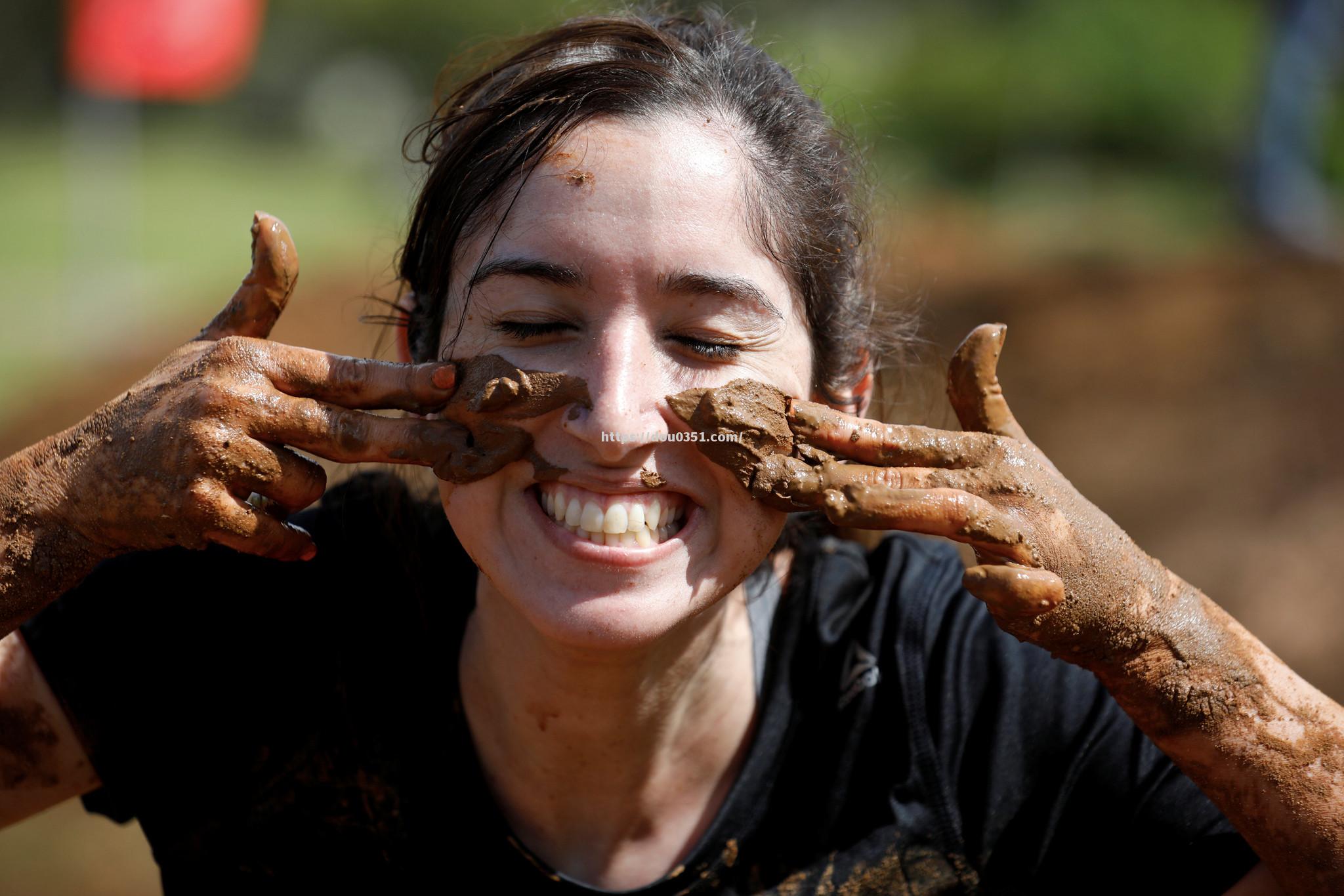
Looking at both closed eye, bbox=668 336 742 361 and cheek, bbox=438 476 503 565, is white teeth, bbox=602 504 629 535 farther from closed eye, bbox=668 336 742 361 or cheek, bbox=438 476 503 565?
closed eye, bbox=668 336 742 361

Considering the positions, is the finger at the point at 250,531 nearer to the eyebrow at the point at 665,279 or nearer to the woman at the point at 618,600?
the woman at the point at 618,600

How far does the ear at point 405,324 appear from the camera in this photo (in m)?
2.50

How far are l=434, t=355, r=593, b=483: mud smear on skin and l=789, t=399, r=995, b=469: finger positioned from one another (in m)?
0.42

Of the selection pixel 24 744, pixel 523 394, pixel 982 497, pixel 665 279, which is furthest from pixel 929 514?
pixel 24 744

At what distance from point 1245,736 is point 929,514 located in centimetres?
77

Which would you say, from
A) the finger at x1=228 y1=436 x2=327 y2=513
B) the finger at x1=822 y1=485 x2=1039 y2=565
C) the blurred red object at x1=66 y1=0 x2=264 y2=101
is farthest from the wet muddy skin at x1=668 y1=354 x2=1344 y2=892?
the blurred red object at x1=66 y1=0 x2=264 y2=101

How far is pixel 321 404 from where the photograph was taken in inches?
80.7

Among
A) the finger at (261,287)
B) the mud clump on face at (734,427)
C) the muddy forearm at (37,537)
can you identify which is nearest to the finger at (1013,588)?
the mud clump on face at (734,427)

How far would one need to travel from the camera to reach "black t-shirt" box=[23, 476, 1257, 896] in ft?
7.59

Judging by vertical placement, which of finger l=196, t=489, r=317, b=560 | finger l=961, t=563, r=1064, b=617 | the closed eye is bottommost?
finger l=961, t=563, r=1064, b=617

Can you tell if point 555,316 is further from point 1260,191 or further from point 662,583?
point 1260,191

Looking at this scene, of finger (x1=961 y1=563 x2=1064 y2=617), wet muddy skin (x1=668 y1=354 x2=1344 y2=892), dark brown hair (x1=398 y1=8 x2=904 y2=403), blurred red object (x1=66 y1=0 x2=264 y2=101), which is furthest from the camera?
blurred red object (x1=66 y1=0 x2=264 y2=101)

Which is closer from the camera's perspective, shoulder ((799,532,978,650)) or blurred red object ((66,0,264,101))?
shoulder ((799,532,978,650))

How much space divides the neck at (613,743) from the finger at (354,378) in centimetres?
53
